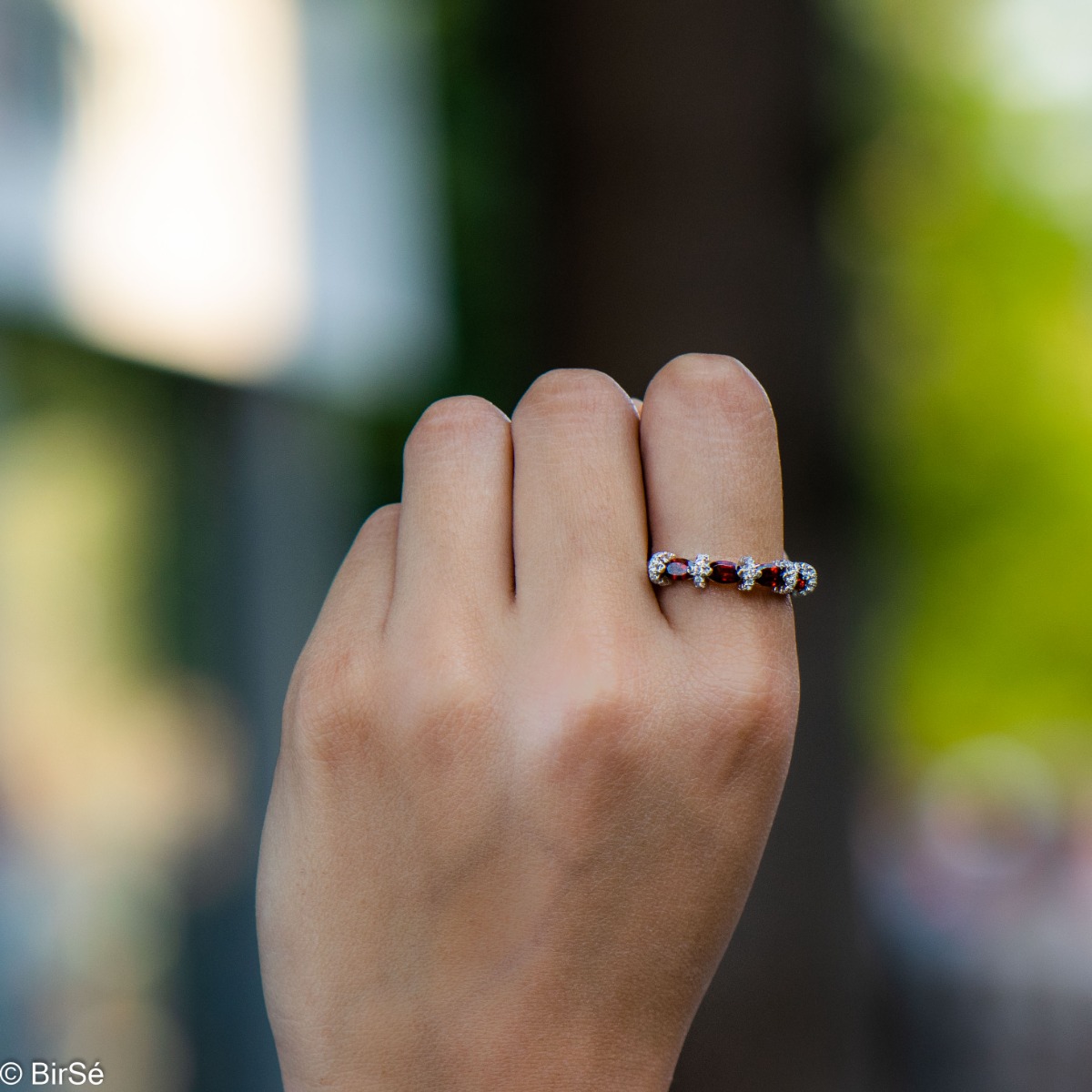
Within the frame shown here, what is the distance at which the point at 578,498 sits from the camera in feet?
2.39

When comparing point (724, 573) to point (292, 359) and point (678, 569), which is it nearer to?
point (678, 569)

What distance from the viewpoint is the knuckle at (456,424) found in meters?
0.76

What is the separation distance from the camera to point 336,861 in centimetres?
73

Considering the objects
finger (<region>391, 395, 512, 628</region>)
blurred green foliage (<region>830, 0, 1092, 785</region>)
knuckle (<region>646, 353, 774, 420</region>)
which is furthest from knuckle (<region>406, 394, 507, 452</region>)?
blurred green foliage (<region>830, 0, 1092, 785</region>)

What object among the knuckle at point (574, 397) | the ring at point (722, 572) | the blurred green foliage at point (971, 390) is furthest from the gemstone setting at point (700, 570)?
the blurred green foliage at point (971, 390)

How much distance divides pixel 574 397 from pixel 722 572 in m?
0.14

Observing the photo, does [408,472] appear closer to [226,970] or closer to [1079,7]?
[226,970]

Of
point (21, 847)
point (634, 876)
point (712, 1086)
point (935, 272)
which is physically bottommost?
point (712, 1086)

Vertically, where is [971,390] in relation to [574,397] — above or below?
above

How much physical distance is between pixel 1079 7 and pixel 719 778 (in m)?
7.58

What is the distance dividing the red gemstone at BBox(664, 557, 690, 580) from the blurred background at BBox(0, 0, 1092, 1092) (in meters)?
1.41

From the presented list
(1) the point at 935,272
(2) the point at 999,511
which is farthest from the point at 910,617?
→ (1) the point at 935,272

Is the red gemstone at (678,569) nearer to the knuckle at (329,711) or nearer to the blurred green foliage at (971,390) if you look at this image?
the knuckle at (329,711)

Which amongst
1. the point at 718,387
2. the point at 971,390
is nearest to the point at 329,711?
the point at 718,387
